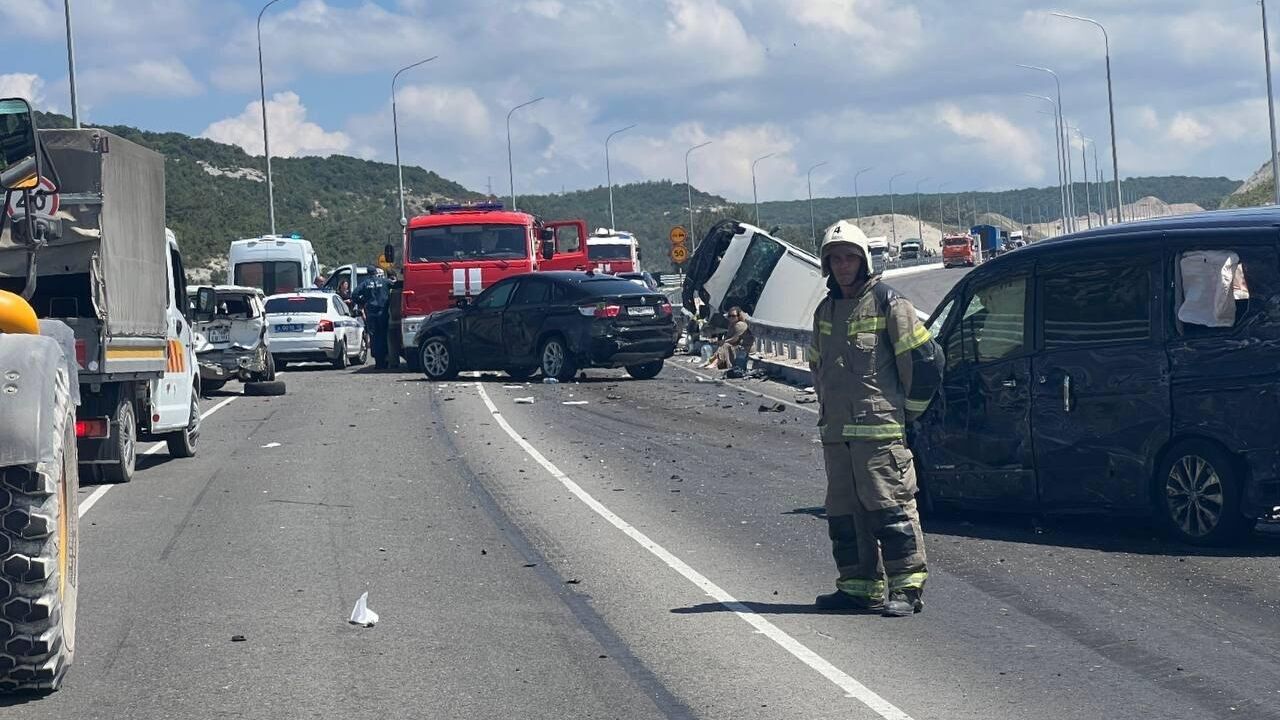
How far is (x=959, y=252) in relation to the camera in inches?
4102

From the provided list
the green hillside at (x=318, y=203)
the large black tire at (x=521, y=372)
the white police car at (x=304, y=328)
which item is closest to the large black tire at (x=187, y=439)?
the large black tire at (x=521, y=372)

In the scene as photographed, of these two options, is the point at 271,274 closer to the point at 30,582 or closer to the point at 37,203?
the point at 37,203

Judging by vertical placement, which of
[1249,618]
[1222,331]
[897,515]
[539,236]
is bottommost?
[1249,618]

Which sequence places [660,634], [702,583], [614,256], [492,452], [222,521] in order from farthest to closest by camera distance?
[614,256] < [492,452] < [222,521] < [702,583] < [660,634]

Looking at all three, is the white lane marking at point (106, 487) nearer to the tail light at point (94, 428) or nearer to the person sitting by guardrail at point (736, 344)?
the tail light at point (94, 428)

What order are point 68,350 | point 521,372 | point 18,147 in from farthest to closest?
point 521,372 < point 18,147 < point 68,350

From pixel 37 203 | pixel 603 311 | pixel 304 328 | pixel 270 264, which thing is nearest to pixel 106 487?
pixel 37 203

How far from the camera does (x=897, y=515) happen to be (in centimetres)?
857

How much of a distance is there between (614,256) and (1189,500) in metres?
43.1

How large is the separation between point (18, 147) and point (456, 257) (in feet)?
71.4

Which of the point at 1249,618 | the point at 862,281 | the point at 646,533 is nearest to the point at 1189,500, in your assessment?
the point at 1249,618

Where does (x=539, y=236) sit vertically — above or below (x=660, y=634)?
above

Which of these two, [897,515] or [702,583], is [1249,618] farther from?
[702,583]

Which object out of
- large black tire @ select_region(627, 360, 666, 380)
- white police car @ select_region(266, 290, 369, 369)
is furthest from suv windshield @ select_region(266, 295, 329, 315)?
large black tire @ select_region(627, 360, 666, 380)
